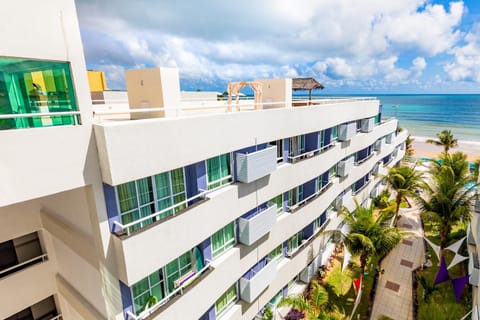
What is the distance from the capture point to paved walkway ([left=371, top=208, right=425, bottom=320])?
56.5 ft

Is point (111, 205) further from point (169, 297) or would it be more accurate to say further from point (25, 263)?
point (25, 263)

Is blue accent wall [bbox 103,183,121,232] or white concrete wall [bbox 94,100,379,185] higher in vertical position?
white concrete wall [bbox 94,100,379,185]

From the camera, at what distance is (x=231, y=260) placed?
39.0 ft

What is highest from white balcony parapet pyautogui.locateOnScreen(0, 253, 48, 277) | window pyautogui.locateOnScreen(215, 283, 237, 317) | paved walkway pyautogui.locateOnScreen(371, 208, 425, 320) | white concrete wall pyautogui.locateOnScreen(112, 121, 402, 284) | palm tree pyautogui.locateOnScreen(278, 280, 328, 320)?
white concrete wall pyautogui.locateOnScreen(112, 121, 402, 284)

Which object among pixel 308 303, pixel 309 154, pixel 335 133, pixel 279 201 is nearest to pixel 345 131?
pixel 335 133

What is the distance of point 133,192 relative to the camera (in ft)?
26.6

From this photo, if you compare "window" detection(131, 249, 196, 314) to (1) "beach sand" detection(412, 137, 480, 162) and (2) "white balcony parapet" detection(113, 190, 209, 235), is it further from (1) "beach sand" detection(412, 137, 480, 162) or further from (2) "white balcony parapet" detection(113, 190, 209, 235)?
(1) "beach sand" detection(412, 137, 480, 162)

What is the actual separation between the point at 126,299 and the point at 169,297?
5.50 ft

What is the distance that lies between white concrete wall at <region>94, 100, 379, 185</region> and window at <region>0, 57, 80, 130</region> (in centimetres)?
99

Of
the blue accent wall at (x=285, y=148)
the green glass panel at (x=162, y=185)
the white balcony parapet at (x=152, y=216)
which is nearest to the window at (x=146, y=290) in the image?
the white balcony parapet at (x=152, y=216)

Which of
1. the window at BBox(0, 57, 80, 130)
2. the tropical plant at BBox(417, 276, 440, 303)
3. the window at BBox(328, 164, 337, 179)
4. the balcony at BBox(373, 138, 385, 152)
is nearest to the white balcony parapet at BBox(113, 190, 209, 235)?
the window at BBox(0, 57, 80, 130)

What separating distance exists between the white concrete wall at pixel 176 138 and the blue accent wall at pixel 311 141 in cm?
287

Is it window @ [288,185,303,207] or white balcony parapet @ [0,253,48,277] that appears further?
window @ [288,185,303,207]

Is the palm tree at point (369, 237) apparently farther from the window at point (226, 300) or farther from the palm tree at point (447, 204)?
the window at point (226, 300)
